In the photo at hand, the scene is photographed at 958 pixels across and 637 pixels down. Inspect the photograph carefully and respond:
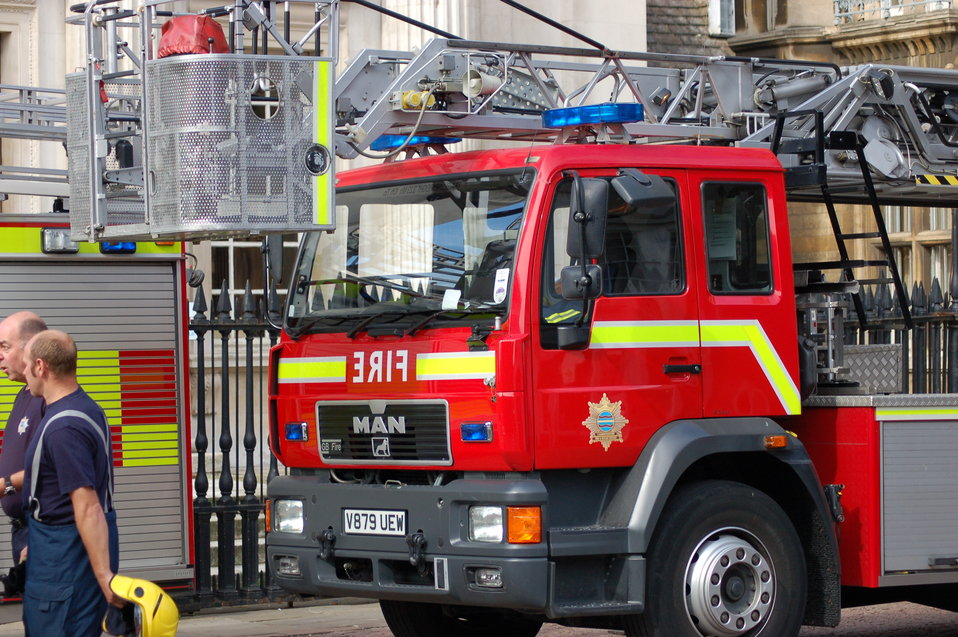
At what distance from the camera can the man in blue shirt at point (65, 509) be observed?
6398 mm

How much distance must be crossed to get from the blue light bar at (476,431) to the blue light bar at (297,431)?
1087mm

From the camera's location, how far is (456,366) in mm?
7684

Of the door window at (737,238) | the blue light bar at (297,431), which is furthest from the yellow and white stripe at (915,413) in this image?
the blue light bar at (297,431)

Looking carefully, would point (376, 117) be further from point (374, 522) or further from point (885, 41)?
point (885, 41)

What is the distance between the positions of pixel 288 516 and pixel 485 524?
131 centimetres

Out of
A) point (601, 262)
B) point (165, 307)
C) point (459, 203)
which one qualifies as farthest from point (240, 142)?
point (165, 307)

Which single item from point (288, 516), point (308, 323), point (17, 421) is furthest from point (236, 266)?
point (17, 421)

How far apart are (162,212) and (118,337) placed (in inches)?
110

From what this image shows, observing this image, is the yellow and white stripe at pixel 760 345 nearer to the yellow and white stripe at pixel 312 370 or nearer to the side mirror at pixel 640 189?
the side mirror at pixel 640 189

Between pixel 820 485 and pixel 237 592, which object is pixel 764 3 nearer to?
pixel 237 592

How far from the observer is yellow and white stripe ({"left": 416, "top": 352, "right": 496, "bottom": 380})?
298 inches

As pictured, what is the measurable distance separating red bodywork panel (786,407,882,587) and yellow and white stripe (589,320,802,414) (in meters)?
0.24

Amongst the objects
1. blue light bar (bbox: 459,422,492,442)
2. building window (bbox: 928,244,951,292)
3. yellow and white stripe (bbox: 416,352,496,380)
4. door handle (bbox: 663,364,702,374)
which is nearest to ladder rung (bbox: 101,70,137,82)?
yellow and white stripe (bbox: 416,352,496,380)

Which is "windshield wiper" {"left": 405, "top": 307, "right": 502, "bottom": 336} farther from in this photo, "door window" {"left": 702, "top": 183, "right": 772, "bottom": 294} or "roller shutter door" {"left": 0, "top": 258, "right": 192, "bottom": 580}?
"roller shutter door" {"left": 0, "top": 258, "right": 192, "bottom": 580}
